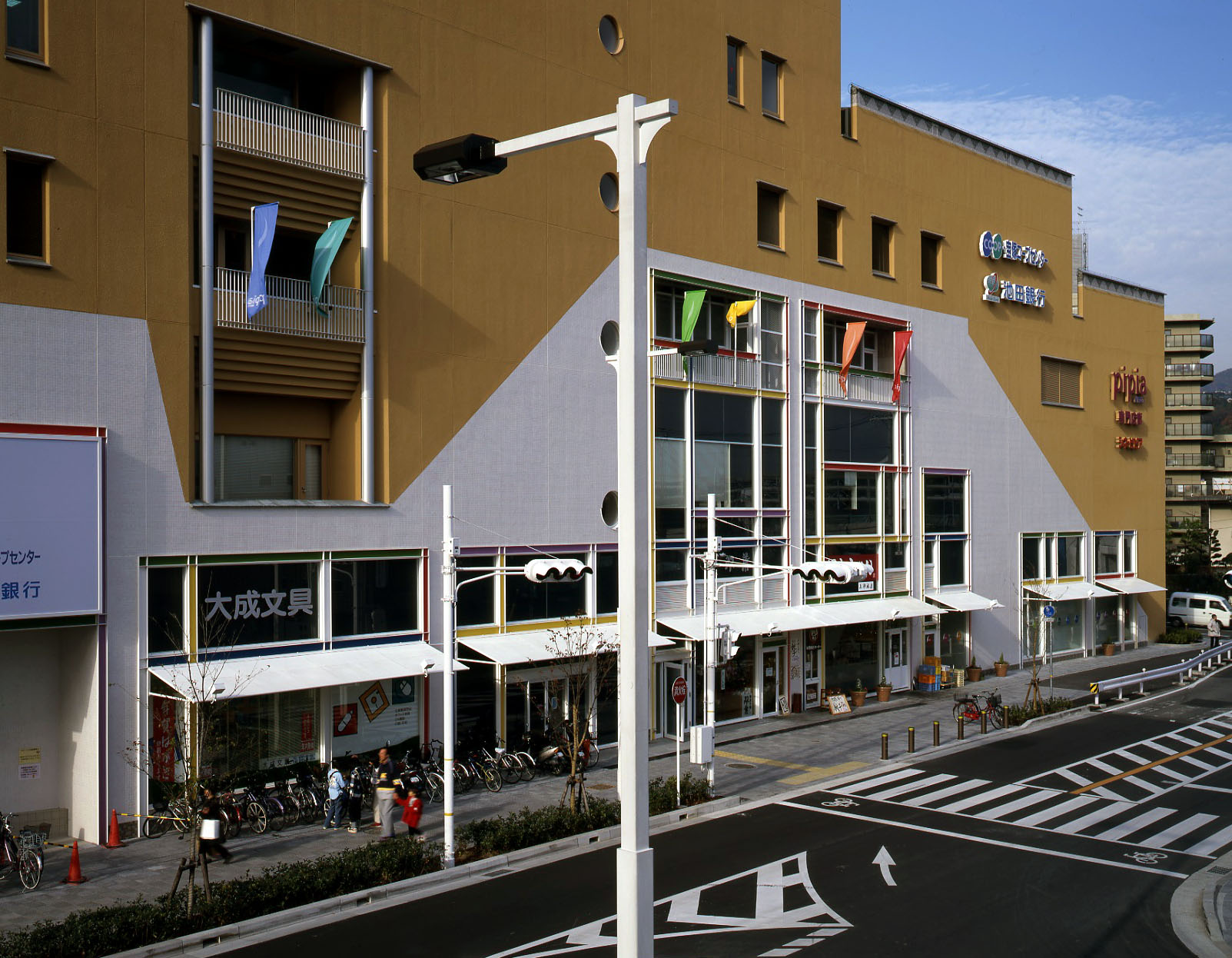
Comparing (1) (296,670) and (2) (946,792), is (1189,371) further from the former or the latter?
(1) (296,670)

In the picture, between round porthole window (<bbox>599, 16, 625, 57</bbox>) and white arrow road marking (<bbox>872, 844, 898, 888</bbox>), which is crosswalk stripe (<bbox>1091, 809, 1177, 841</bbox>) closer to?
white arrow road marking (<bbox>872, 844, 898, 888</bbox>)

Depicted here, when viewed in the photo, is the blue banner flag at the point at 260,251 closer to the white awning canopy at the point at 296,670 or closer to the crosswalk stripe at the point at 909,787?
the white awning canopy at the point at 296,670

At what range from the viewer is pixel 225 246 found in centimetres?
2695

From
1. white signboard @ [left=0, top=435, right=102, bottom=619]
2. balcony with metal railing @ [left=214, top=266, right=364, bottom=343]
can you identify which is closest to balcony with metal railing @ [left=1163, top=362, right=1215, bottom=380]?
balcony with metal railing @ [left=214, top=266, right=364, bottom=343]

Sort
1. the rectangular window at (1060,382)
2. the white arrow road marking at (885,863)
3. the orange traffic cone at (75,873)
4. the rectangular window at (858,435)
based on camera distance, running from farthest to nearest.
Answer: the rectangular window at (1060,382)
the rectangular window at (858,435)
the white arrow road marking at (885,863)
the orange traffic cone at (75,873)

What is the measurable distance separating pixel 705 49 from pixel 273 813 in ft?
86.8

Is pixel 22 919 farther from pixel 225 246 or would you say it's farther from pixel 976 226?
pixel 976 226

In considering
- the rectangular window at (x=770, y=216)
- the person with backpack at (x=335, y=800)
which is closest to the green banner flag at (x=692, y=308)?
the rectangular window at (x=770, y=216)

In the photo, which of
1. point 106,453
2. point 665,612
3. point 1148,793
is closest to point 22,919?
point 106,453

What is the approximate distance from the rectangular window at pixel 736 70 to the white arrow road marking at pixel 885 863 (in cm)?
2523

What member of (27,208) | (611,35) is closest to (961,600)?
(611,35)

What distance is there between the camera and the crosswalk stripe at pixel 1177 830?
24.0 m

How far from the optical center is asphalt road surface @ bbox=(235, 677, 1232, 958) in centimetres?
1766

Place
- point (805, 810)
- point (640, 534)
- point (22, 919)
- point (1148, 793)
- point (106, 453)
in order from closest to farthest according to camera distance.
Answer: point (640, 534)
point (22, 919)
point (106, 453)
point (805, 810)
point (1148, 793)
